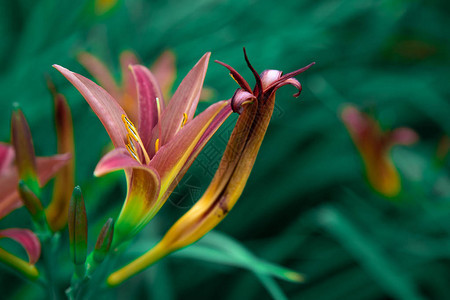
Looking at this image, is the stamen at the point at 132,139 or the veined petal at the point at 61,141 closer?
the stamen at the point at 132,139

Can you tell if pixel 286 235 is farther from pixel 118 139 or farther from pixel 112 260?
pixel 118 139

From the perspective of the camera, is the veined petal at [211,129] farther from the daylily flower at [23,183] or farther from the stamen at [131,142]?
the daylily flower at [23,183]

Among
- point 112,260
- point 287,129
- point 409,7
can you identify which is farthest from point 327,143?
point 112,260

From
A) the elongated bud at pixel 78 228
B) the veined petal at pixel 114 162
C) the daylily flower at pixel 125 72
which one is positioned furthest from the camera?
the daylily flower at pixel 125 72

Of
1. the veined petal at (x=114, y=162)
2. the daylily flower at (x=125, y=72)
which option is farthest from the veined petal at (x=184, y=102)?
the daylily flower at (x=125, y=72)

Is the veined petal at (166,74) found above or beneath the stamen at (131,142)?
beneath

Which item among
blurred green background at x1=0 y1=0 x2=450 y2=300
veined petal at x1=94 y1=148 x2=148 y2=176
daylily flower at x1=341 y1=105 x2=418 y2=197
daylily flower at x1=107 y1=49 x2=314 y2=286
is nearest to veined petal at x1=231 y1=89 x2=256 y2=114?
daylily flower at x1=107 y1=49 x2=314 y2=286
